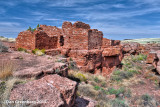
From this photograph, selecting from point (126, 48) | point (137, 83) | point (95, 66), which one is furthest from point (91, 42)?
point (126, 48)

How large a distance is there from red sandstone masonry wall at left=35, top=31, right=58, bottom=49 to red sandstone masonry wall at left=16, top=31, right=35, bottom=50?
12.4 inches

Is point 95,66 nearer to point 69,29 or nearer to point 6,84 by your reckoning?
point 69,29

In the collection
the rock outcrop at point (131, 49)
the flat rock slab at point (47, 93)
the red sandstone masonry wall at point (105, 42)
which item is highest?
the red sandstone masonry wall at point (105, 42)

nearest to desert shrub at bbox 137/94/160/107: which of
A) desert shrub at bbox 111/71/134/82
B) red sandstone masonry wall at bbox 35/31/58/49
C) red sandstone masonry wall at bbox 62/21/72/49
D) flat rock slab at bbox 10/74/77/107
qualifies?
desert shrub at bbox 111/71/134/82

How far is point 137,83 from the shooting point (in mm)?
7195

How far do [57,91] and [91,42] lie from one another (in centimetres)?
615

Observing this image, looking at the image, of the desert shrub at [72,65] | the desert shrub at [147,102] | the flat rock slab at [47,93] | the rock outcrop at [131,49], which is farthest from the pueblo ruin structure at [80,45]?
the rock outcrop at [131,49]

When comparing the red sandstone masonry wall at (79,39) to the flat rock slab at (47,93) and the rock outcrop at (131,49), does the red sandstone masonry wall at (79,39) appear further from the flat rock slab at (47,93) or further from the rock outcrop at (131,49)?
the rock outcrop at (131,49)

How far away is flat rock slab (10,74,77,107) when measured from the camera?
6.11ft

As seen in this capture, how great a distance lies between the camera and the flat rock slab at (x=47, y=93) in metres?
1.86

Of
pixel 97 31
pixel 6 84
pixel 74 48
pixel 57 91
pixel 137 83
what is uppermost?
pixel 97 31

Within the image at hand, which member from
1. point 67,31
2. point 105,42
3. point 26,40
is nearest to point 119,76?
point 105,42

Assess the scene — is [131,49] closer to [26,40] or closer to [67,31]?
[67,31]

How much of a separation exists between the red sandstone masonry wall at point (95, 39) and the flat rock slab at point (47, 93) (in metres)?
5.61
